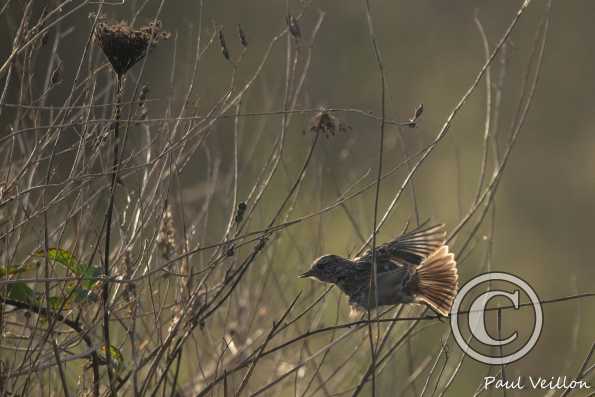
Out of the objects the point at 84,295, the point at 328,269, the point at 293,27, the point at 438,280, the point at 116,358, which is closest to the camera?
the point at 84,295

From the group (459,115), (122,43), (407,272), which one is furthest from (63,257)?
(459,115)

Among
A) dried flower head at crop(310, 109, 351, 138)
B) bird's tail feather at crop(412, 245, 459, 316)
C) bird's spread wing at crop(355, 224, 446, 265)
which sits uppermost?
dried flower head at crop(310, 109, 351, 138)

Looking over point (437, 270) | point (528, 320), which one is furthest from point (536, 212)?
point (437, 270)

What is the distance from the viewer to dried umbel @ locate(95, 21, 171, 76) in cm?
317

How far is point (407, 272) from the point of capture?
3.82m

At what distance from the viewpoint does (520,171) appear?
12.7 metres

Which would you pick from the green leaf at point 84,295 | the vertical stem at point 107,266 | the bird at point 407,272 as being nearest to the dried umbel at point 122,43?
the vertical stem at point 107,266

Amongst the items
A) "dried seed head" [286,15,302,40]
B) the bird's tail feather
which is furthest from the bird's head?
"dried seed head" [286,15,302,40]

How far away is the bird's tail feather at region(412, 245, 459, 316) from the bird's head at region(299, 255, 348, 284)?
260 mm

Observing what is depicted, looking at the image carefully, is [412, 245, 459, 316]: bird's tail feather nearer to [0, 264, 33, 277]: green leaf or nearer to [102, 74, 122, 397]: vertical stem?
[102, 74, 122, 397]: vertical stem

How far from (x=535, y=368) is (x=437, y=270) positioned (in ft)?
21.4

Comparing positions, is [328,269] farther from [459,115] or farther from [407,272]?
[459,115]

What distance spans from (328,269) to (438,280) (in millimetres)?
383

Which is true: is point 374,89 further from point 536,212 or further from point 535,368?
point 535,368
